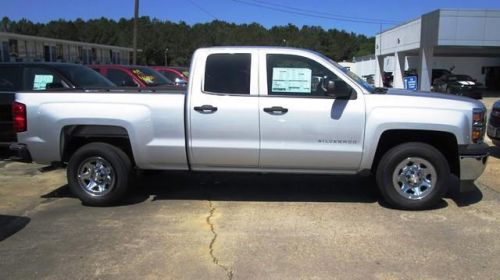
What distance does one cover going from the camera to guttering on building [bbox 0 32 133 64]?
41500 mm

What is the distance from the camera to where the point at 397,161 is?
20.4ft

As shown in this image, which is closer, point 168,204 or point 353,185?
point 168,204

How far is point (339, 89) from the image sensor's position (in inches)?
238

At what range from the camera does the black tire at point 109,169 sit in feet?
21.4

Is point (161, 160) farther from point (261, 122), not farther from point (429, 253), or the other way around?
point (429, 253)

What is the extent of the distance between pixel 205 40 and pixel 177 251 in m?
82.4

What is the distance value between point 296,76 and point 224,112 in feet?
3.09

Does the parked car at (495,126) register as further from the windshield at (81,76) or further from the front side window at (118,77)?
the front side window at (118,77)

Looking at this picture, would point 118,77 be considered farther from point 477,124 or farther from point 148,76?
point 477,124

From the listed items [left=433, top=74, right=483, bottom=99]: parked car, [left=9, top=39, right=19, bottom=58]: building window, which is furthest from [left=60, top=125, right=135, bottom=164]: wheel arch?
[left=9, top=39, right=19, bottom=58]: building window

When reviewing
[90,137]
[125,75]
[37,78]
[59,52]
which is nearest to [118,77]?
[125,75]

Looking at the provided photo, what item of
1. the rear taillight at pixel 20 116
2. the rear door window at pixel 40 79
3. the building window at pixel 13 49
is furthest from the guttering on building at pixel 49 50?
the rear taillight at pixel 20 116

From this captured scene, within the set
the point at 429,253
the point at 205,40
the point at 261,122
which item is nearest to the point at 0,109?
the point at 261,122

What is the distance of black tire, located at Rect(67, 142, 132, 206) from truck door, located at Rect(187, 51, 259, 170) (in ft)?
2.83
